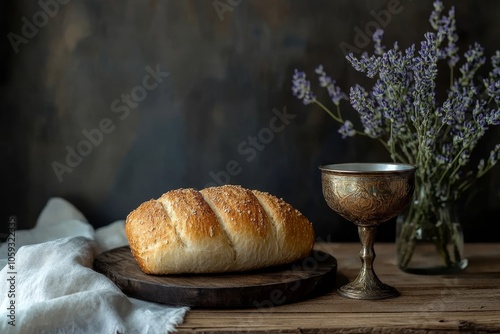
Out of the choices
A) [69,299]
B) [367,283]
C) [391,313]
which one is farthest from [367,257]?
[69,299]

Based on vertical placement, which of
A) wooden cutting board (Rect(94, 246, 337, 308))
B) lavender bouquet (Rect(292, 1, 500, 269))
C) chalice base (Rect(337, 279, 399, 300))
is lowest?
chalice base (Rect(337, 279, 399, 300))

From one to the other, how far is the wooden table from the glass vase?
78 millimetres

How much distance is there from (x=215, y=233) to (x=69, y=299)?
13.0 inches

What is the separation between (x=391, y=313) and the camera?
1.35 metres

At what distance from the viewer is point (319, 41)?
204 centimetres

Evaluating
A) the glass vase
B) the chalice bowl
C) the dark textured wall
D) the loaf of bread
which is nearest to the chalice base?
the chalice bowl

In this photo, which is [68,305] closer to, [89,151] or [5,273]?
[5,273]

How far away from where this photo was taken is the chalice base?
4.74ft

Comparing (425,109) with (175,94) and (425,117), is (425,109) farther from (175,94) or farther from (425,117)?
(175,94)

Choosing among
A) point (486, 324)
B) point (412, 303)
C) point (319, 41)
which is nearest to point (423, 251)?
point (412, 303)

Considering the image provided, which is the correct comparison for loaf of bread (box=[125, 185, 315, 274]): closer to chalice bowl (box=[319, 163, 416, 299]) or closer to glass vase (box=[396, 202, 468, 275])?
chalice bowl (box=[319, 163, 416, 299])

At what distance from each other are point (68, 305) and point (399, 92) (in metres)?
0.90

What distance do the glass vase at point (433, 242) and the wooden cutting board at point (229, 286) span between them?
0.98ft

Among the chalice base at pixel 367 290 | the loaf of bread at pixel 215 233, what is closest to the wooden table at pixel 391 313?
the chalice base at pixel 367 290
